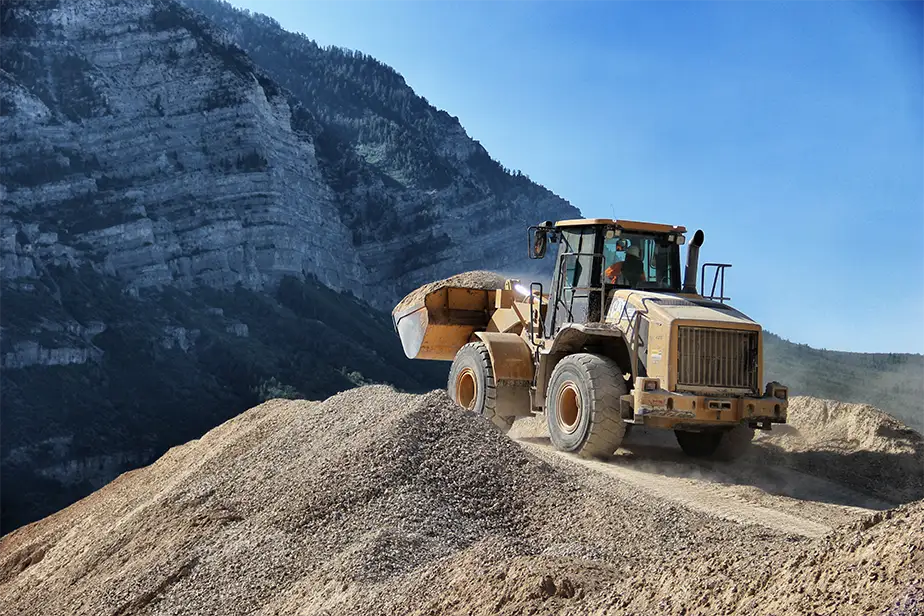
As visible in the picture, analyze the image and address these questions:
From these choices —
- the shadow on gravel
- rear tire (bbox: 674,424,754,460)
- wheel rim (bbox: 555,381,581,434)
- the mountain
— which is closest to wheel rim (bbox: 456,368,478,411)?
the shadow on gravel

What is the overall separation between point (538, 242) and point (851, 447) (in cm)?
453

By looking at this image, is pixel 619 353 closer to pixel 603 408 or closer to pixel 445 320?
pixel 603 408

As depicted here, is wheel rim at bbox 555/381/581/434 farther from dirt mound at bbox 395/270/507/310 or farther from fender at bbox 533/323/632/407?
dirt mound at bbox 395/270/507/310

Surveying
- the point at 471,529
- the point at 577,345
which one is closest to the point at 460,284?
the point at 577,345

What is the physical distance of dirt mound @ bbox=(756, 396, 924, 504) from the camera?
1059cm

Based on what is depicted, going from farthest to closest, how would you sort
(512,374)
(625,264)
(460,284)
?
(460,284) → (512,374) → (625,264)

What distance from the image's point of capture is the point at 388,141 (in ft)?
416

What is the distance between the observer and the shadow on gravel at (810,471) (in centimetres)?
996

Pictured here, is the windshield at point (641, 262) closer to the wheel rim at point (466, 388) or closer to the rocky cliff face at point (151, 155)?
the wheel rim at point (466, 388)

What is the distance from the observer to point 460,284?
15.2 meters

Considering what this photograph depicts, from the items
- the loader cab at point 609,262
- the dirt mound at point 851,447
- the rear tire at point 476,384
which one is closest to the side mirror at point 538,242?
the loader cab at point 609,262

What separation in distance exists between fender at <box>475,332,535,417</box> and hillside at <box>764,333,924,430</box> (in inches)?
453

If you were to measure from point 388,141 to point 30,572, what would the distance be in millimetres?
119290

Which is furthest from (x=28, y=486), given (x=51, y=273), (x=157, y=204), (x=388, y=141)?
(x=388, y=141)
